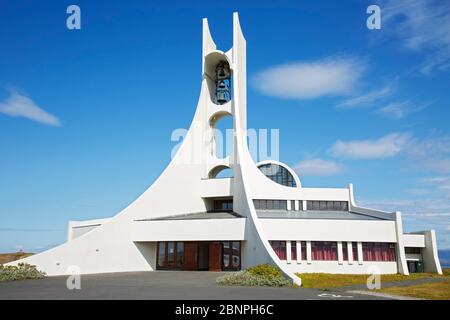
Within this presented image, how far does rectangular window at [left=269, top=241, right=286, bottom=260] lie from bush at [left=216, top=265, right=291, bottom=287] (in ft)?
24.7

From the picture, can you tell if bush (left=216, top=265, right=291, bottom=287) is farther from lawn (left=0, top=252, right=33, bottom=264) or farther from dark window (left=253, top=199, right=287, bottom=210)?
lawn (left=0, top=252, right=33, bottom=264)

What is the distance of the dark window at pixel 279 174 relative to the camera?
3419 centimetres

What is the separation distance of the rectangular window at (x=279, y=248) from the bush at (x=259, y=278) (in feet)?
24.7

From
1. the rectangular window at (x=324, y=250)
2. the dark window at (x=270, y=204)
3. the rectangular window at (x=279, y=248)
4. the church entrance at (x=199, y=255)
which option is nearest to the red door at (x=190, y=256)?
the church entrance at (x=199, y=255)

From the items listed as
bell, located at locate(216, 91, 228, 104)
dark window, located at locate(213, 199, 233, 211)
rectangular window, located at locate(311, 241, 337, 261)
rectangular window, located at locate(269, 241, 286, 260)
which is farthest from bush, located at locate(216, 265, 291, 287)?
bell, located at locate(216, 91, 228, 104)

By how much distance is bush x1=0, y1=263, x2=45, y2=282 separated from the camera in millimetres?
14952

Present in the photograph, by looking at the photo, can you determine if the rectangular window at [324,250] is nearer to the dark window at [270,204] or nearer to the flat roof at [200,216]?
the flat roof at [200,216]

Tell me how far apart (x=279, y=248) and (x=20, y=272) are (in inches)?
523

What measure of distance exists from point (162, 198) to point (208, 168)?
15.7ft

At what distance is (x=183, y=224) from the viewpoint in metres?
22.7

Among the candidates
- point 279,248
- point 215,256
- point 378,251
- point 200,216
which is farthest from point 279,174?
point 215,256
